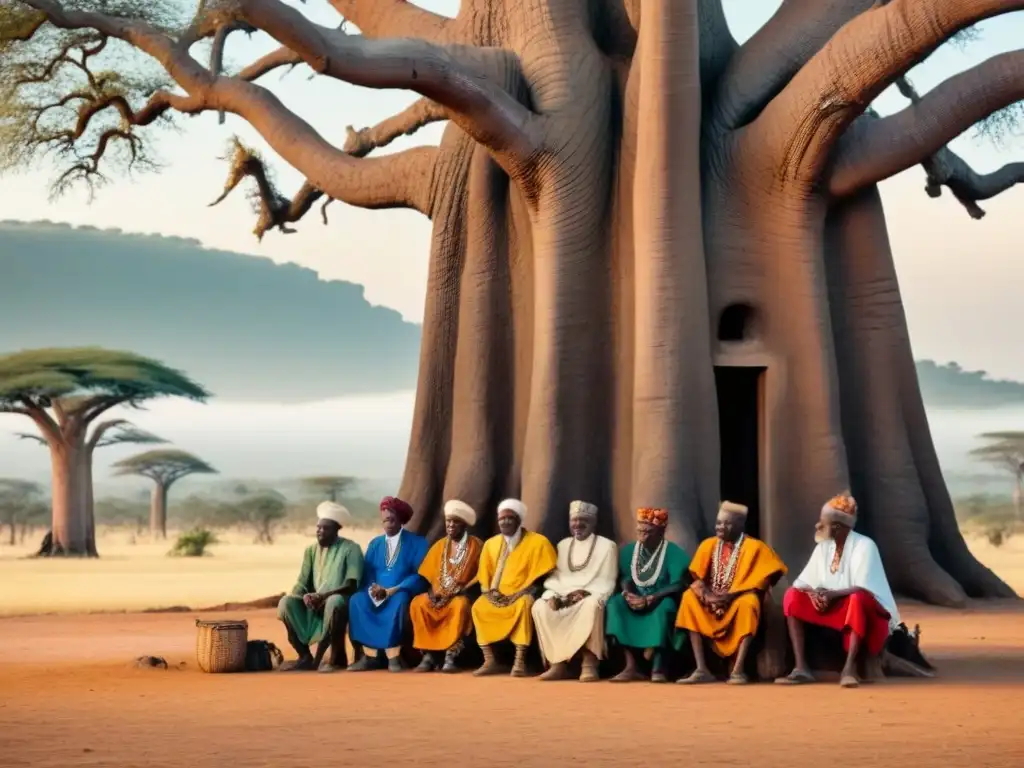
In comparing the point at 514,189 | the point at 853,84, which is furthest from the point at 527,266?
the point at 853,84

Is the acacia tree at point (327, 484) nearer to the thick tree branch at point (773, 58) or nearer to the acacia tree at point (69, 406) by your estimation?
the acacia tree at point (69, 406)

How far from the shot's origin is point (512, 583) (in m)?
10.9

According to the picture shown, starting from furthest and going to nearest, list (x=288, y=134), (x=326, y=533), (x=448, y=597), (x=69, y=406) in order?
(x=69, y=406) → (x=288, y=134) → (x=326, y=533) → (x=448, y=597)

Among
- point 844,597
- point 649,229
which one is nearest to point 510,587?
point 844,597

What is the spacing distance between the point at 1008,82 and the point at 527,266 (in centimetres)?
427

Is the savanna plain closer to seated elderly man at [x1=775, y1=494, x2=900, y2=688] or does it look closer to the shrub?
seated elderly man at [x1=775, y1=494, x2=900, y2=688]

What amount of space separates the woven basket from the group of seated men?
1.11 ft

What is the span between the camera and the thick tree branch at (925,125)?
552 inches

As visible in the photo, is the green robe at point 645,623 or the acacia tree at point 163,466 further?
the acacia tree at point 163,466

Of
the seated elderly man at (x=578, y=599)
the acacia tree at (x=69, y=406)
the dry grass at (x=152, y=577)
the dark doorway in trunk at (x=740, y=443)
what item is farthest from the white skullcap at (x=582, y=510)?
the acacia tree at (x=69, y=406)

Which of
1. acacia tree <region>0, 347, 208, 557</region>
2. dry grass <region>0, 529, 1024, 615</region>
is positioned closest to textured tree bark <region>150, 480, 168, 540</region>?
dry grass <region>0, 529, 1024, 615</region>

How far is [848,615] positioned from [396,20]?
346 inches

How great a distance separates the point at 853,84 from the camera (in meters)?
13.4

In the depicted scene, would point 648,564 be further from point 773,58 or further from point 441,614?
point 773,58
